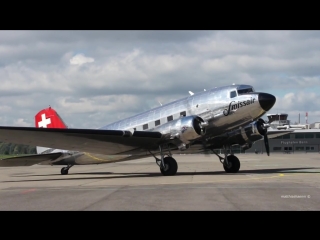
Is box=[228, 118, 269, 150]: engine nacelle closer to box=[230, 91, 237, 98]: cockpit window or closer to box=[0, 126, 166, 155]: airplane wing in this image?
box=[230, 91, 237, 98]: cockpit window

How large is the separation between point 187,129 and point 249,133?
4927 mm

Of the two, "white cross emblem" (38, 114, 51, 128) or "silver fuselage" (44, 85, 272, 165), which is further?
"white cross emblem" (38, 114, 51, 128)

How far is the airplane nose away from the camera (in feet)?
70.7

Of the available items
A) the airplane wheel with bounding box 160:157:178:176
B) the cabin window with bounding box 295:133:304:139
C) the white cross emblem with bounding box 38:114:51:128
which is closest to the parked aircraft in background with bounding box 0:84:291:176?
the airplane wheel with bounding box 160:157:178:176

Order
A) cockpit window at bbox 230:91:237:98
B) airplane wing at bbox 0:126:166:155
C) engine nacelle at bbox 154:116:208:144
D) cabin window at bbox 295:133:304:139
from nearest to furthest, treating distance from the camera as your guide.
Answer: airplane wing at bbox 0:126:166:155, engine nacelle at bbox 154:116:208:144, cockpit window at bbox 230:91:237:98, cabin window at bbox 295:133:304:139

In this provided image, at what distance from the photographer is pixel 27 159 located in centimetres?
2786

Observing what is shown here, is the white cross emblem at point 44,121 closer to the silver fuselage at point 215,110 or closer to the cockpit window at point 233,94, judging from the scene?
the silver fuselage at point 215,110

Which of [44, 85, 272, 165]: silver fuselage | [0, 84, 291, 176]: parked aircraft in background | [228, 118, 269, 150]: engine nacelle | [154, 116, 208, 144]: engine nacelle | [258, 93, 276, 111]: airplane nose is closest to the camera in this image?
[258, 93, 276, 111]: airplane nose

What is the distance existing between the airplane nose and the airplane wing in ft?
17.9

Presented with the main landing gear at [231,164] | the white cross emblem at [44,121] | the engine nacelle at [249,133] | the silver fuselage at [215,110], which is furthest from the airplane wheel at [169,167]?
the white cross emblem at [44,121]

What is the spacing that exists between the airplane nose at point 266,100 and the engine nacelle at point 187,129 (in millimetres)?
3084

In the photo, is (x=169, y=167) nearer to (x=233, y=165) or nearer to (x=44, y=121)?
(x=233, y=165)

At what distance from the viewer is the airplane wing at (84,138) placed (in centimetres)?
2141

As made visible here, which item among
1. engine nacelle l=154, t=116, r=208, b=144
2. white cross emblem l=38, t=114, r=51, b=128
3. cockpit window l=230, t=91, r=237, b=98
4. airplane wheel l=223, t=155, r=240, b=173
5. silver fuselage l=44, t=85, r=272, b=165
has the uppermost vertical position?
white cross emblem l=38, t=114, r=51, b=128
